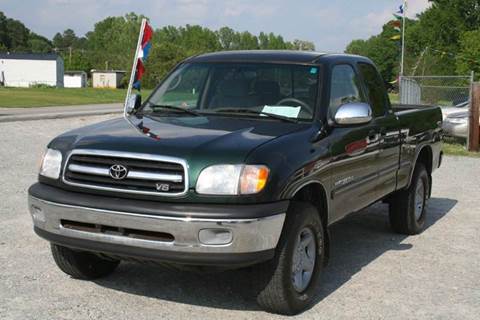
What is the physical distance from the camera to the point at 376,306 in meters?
4.82

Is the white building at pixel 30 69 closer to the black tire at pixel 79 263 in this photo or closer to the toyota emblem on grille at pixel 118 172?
the black tire at pixel 79 263

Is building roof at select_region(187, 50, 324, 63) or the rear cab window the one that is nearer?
building roof at select_region(187, 50, 324, 63)

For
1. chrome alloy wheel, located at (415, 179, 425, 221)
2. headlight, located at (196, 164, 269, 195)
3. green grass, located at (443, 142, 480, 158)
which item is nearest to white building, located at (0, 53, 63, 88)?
green grass, located at (443, 142, 480, 158)

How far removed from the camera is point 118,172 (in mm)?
4191

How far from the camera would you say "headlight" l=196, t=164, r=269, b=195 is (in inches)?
159

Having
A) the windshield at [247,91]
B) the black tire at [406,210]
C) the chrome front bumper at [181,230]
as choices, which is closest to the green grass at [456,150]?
the black tire at [406,210]

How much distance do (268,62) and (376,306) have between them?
7.07 feet

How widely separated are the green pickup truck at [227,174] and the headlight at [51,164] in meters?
0.01

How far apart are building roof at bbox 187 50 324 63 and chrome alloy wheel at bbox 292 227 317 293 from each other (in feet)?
5.34

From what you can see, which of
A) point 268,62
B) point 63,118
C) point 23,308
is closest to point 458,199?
point 268,62

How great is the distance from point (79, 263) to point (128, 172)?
129 cm

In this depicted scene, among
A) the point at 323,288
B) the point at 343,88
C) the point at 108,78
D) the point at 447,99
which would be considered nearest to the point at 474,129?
the point at 447,99

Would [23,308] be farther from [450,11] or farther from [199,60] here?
[450,11]

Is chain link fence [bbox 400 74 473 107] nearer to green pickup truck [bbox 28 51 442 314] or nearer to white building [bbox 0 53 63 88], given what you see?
green pickup truck [bbox 28 51 442 314]
